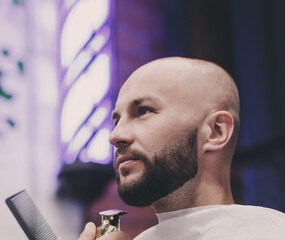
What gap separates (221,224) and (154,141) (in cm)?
27

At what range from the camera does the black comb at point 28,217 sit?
0.95 meters

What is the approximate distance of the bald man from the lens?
1092 mm

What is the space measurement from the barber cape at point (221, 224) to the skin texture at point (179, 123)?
4cm

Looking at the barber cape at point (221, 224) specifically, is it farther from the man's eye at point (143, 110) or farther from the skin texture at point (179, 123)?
the man's eye at point (143, 110)

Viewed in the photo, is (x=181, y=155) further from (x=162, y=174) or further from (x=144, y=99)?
(x=144, y=99)

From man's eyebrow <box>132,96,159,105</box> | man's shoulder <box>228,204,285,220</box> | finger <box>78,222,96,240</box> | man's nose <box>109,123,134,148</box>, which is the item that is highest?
man's eyebrow <box>132,96,159,105</box>

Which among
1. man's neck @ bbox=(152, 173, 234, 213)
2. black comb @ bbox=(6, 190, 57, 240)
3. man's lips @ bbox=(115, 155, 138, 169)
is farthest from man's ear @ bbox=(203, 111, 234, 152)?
black comb @ bbox=(6, 190, 57, 240)

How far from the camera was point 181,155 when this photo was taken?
1.15 meters

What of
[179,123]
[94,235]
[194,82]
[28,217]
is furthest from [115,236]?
[194,82]

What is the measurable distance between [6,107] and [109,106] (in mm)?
458

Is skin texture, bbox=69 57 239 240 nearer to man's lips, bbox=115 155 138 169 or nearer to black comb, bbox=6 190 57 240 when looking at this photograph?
man's lips, bbox=115 155 138 169

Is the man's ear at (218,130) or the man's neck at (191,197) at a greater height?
the man's ear at (218,130)

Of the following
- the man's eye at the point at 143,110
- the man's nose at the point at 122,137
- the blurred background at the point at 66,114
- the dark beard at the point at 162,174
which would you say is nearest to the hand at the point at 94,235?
the dark beard at the point at 162,174

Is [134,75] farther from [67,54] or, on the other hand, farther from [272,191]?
[272,191]
